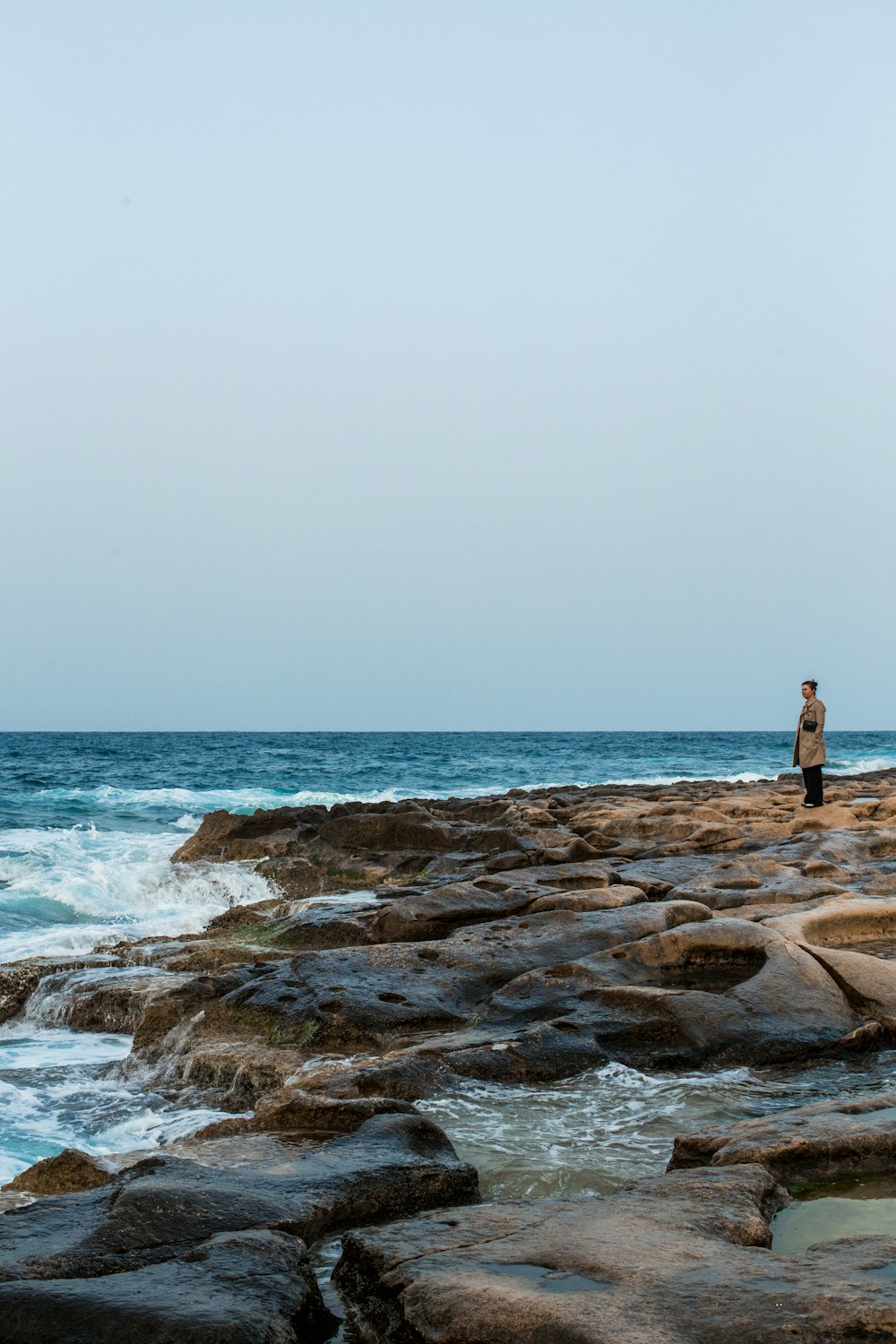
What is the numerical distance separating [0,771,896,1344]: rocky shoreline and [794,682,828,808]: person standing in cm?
274

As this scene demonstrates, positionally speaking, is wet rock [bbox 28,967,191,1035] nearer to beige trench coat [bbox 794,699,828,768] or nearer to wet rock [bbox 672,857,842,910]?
wet rock [bbox 672,857,842,910]

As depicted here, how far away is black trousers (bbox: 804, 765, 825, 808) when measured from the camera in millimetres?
18375

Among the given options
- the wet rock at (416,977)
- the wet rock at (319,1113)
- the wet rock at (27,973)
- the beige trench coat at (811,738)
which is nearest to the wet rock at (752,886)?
the wet rock at (416,977)

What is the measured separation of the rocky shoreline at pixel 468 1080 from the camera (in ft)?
9.92

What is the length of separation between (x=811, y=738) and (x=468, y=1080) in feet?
43.8

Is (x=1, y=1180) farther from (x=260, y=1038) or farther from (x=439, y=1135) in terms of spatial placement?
(x=439, y=1135)

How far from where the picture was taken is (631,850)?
14.2 metres

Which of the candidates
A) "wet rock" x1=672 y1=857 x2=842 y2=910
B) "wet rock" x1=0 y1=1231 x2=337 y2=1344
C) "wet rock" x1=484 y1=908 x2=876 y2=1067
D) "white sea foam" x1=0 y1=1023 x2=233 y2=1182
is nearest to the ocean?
"white sea foam" x1=0 y1=1023 x2=233 y2=1182

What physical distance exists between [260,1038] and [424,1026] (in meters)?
1.12

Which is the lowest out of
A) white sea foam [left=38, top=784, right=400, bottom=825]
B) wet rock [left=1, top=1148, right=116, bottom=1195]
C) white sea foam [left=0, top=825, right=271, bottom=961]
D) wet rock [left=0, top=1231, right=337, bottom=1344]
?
white sea foam [left=38, top=784, right=400, bottom=825]

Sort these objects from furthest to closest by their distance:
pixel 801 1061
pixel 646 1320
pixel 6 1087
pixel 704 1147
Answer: pixel 6 1087 → pixel 801 1061 → pixel 704 1147 → pixel 646 1320

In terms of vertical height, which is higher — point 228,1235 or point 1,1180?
point 228,1235

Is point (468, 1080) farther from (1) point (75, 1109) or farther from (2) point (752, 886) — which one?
(2) point (752, 886)

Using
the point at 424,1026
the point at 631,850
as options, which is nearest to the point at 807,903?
the point at 424,1026
